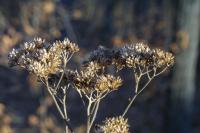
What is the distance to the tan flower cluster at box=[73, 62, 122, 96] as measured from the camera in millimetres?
3406

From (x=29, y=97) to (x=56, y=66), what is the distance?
13.2 meters

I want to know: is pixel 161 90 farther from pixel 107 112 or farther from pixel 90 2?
pixel 90 2

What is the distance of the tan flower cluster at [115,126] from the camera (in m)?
3.30

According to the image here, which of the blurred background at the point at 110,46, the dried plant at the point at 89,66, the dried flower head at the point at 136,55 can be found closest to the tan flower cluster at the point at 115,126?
the dried plant at the point at 89,66

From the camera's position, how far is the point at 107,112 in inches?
579

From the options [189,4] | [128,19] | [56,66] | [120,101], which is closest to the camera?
[56,66]

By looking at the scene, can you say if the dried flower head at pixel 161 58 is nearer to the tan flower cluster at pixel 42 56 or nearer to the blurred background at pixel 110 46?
the tan flower cluster at pixel 42 56

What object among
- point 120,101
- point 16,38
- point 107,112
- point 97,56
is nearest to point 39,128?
point 16,38

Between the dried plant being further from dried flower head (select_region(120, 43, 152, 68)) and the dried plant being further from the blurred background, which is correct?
the blurred background

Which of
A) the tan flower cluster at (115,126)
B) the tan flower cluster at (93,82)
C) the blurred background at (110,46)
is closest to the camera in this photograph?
the tan flower cluster at (115,126)

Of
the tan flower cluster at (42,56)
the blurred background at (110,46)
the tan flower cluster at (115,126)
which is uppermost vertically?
the blurred background at (110,46)

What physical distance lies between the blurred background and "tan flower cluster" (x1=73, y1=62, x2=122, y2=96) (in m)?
1.67

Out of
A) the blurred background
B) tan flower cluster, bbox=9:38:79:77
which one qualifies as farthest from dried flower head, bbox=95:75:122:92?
the blurred background

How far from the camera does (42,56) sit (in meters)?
3.40
